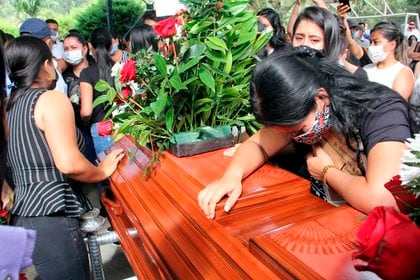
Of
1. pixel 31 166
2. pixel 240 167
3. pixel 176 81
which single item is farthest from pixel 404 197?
pixel 31 166

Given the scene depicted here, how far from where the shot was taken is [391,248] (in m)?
0.52

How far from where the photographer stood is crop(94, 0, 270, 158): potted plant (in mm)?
1543

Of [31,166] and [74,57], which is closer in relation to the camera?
[31,166]

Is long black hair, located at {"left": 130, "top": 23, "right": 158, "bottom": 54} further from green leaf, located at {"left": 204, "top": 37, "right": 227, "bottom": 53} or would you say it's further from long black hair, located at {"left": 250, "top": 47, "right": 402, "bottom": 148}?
long black hair, located at {"left": 250, "top": 47, "right": 402, "bottom": 148}

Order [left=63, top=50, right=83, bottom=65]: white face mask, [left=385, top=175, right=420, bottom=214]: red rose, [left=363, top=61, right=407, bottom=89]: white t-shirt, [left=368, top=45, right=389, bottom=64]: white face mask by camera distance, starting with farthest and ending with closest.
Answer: [left=63, top=50, right=83, bottom=65]: white face mask
[left=368, top=45, right=389, bottom=64]: white face mask
[left=363, top=61, right=407, bottom=89]: white t-shirt
[left=385, top=175, right=420, bottom=214]: red rose

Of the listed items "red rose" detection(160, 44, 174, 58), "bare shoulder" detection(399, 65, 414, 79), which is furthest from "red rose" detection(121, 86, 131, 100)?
"bare shoulder" detection(399, 65, 414, 79)

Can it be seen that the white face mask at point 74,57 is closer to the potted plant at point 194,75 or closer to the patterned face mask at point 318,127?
the potted plant at point 194,75

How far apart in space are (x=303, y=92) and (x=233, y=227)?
0.48 metres

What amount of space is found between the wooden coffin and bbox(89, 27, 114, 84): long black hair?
1.59m

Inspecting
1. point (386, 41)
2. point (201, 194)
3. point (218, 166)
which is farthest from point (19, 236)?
point (386, 41)

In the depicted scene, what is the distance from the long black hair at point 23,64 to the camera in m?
1.79

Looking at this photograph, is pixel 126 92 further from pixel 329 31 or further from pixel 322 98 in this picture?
pixel 329 31

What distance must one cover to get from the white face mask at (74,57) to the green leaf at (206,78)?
2822 mm

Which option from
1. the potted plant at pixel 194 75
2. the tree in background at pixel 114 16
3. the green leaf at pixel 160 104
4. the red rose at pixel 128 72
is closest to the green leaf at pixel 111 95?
the potted plant at pixel 194 75
